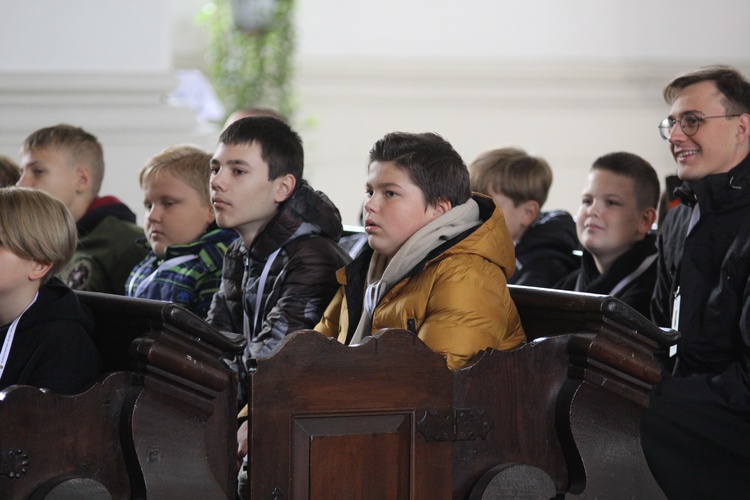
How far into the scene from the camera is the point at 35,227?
2.58 m

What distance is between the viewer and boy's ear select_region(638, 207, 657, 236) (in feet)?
11.9

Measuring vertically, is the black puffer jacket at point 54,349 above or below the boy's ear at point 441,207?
below

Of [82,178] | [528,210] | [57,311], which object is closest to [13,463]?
[57,311]

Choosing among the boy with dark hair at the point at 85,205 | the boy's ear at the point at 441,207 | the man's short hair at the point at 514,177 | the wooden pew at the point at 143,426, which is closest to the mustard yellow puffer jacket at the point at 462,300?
the boy's ear at the point at 441,207

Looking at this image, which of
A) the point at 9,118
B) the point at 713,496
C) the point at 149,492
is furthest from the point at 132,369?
the point at 9,118

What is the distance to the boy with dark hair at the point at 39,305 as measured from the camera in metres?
2.39

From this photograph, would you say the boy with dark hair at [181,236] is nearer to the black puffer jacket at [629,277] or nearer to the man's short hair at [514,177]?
the man's short hair at [514,177]

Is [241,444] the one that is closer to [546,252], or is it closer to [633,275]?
[633,275]

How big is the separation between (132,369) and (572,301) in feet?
3.24

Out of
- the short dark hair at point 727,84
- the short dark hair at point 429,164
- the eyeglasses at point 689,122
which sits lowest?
the short dark hair at point 429,164

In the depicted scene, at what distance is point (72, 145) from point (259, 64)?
14.5ft

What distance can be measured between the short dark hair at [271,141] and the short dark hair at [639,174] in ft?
3.58

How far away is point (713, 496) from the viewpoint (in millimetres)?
2875

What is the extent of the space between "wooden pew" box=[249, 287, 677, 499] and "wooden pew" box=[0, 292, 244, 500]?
0.10 m
